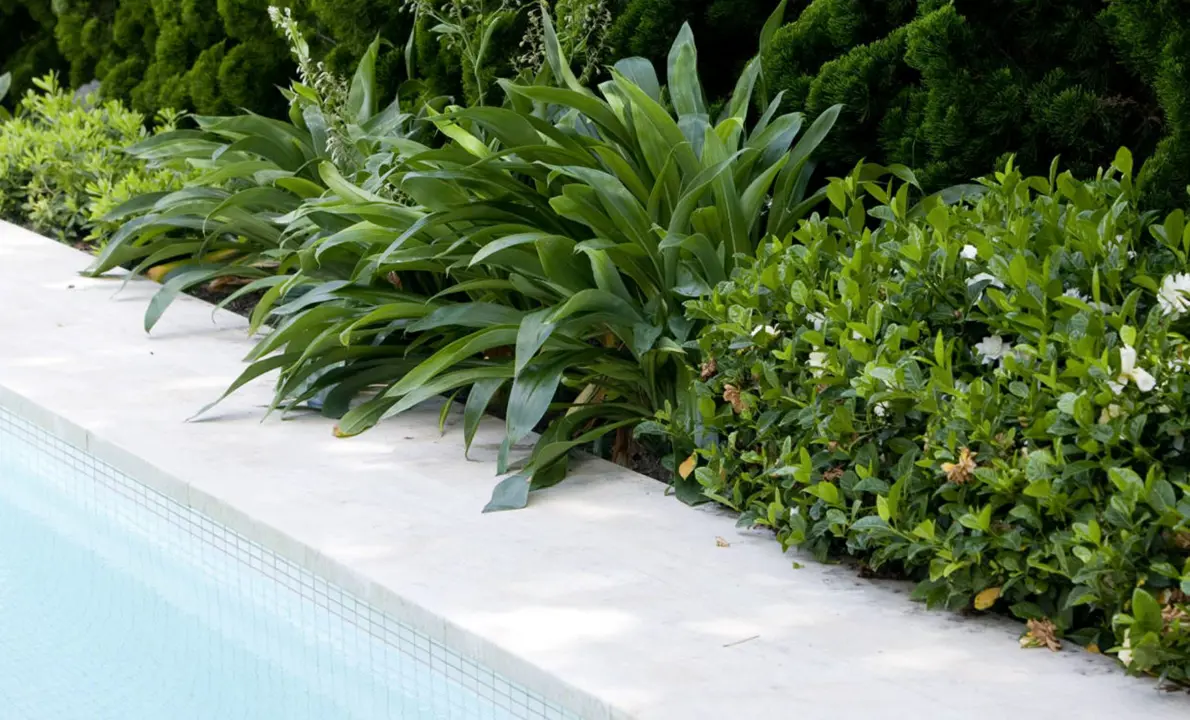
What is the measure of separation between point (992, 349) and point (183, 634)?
6.32 feet

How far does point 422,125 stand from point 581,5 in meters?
0.86

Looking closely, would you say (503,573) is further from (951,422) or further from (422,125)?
(422,125)

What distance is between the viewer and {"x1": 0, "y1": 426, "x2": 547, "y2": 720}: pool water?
287 centimetres

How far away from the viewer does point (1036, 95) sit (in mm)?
3545

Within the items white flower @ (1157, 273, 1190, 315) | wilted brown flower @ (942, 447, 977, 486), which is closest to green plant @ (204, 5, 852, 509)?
wilted brown flower @ (942, 447, 977, 486)

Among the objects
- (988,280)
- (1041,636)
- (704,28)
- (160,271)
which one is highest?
(704,28)

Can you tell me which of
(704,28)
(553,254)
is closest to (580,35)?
(704,28)

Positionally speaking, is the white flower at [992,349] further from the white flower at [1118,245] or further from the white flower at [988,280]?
the white flower at [1118,245]

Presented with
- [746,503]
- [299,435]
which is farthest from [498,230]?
[746,503]

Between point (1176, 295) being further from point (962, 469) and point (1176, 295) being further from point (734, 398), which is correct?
point (734, 398)

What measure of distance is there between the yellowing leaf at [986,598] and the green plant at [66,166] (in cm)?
427

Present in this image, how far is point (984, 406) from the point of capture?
254 cm

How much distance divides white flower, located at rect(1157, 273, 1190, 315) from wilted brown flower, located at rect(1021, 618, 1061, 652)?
61 centimetres

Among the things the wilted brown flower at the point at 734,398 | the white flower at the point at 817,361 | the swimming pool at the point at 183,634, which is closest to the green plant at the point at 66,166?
the swimming pool at the point at 183,634
